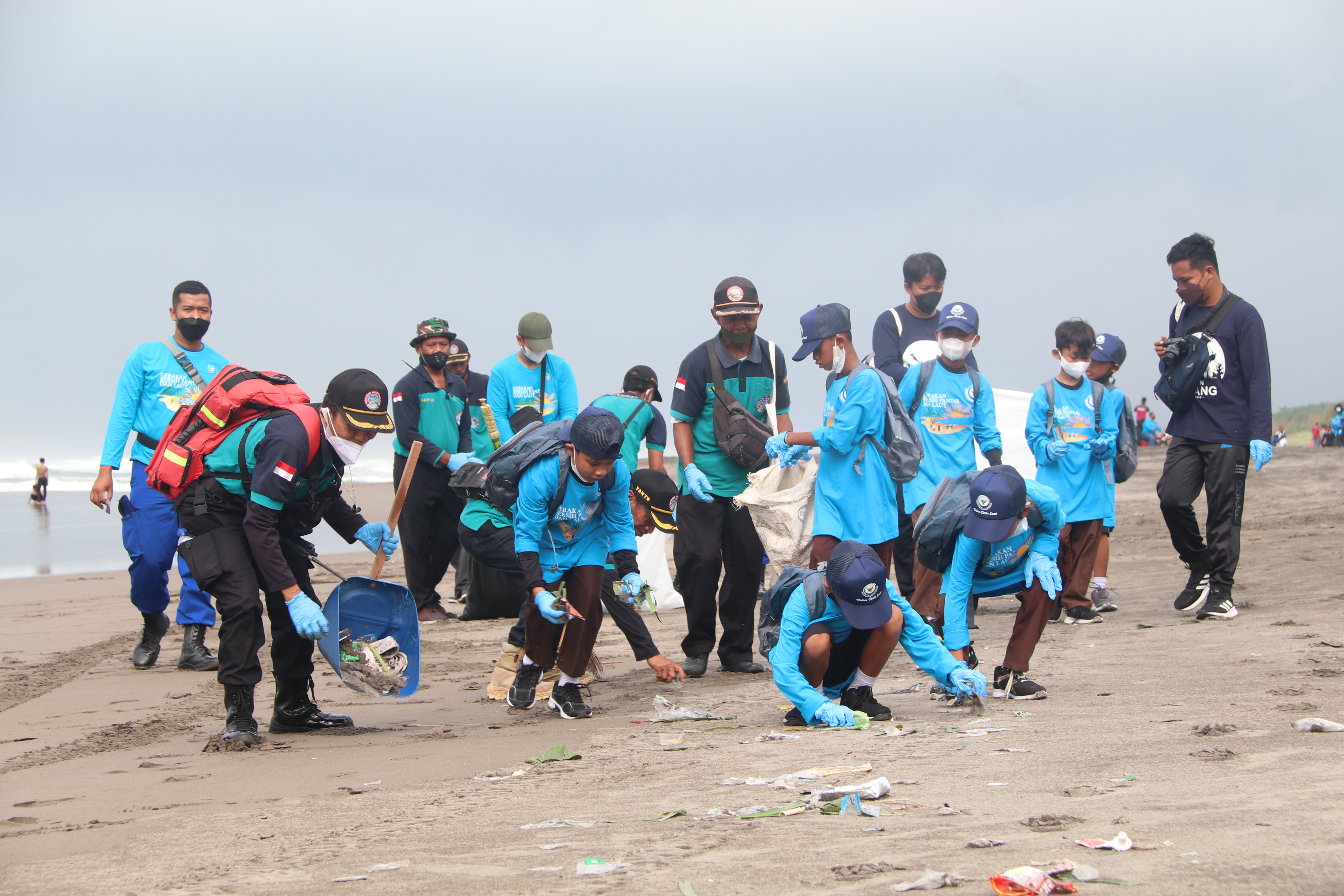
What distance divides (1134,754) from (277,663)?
3566 millimetres

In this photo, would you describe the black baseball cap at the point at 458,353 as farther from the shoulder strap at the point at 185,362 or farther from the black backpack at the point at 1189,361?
the black backpack at the point at 1189,361

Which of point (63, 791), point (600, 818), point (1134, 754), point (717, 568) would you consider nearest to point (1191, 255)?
point (717, 568)

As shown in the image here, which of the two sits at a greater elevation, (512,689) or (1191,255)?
(1191,255)

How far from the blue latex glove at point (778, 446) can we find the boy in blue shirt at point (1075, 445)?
2.49 meters

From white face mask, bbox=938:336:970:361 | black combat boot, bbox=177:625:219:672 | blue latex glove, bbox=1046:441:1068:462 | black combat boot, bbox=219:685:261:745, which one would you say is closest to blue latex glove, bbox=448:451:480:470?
black combat boot, bbox=177:625:219:672

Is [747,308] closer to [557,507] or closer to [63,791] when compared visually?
[557,507]

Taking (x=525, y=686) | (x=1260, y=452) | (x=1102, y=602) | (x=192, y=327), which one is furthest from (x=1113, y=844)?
(x=192, y=327)

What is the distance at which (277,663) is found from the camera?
17.1ft

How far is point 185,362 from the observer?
6801 mm

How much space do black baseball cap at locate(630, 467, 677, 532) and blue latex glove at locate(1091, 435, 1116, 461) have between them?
2.90 m

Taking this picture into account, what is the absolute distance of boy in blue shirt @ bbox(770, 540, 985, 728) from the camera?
4688mm

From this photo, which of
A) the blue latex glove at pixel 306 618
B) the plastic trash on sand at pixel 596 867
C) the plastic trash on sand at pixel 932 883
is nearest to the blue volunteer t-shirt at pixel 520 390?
the blue latex glove at pixel 306 618

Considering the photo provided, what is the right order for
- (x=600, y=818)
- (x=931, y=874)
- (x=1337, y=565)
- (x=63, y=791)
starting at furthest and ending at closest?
(x=1337, y=565), (x=63, y=791), (x=600, y=818), (x=931, y=874)

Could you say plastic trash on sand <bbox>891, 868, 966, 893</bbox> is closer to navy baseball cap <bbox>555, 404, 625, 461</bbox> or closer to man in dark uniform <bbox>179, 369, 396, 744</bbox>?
navy baseball cap <bbox>555, 404, 625, 461</bbox>
